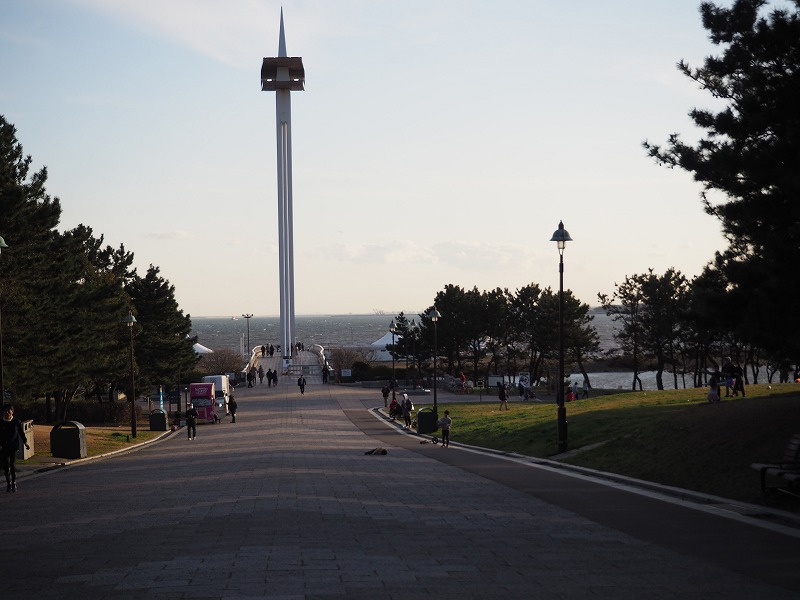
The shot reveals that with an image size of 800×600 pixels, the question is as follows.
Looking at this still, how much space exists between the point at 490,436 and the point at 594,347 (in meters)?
49.2

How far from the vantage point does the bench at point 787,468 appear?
13181 millimetres

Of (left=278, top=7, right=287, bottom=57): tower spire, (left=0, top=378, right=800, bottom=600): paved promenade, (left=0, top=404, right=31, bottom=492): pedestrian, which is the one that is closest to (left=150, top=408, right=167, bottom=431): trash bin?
(left=0, top=378, right=800, bottom=600): paved promenade

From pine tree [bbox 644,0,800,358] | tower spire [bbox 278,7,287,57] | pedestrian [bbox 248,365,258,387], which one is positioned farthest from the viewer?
tower spire [bbox 278,7,287,57]

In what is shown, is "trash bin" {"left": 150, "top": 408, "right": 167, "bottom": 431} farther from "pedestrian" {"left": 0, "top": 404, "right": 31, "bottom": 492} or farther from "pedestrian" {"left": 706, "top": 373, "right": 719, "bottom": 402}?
"pedestrian" {"left": 0, "top": 404, "right": 31, "bottom": 492}

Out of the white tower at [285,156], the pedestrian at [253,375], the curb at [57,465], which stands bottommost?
the curb at [57,465]

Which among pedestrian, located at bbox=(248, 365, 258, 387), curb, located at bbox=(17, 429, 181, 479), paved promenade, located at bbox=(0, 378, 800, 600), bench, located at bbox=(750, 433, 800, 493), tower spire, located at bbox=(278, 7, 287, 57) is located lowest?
curb, located at bbox=(17, 429, 181, 479)

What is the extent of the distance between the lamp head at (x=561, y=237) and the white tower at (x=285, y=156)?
8482 cm

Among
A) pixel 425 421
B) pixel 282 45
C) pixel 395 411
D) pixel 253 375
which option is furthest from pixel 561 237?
pixel 282 45

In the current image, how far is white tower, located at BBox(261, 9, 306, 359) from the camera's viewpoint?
4306 inches

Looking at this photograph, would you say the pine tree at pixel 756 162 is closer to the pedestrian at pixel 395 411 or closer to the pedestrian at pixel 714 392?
the pedestrian at pixel 714 392

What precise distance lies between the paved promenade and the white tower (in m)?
88.9

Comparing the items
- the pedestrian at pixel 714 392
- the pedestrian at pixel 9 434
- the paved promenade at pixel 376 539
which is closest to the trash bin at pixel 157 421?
the paved promenade at pixel 376 539

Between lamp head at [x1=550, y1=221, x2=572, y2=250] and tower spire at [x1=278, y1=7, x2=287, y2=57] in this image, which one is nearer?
lamp head at [x1=550, y1=221, x2=572, y2=250]

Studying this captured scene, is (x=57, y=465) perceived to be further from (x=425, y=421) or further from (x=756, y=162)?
(x=756, y=162)
